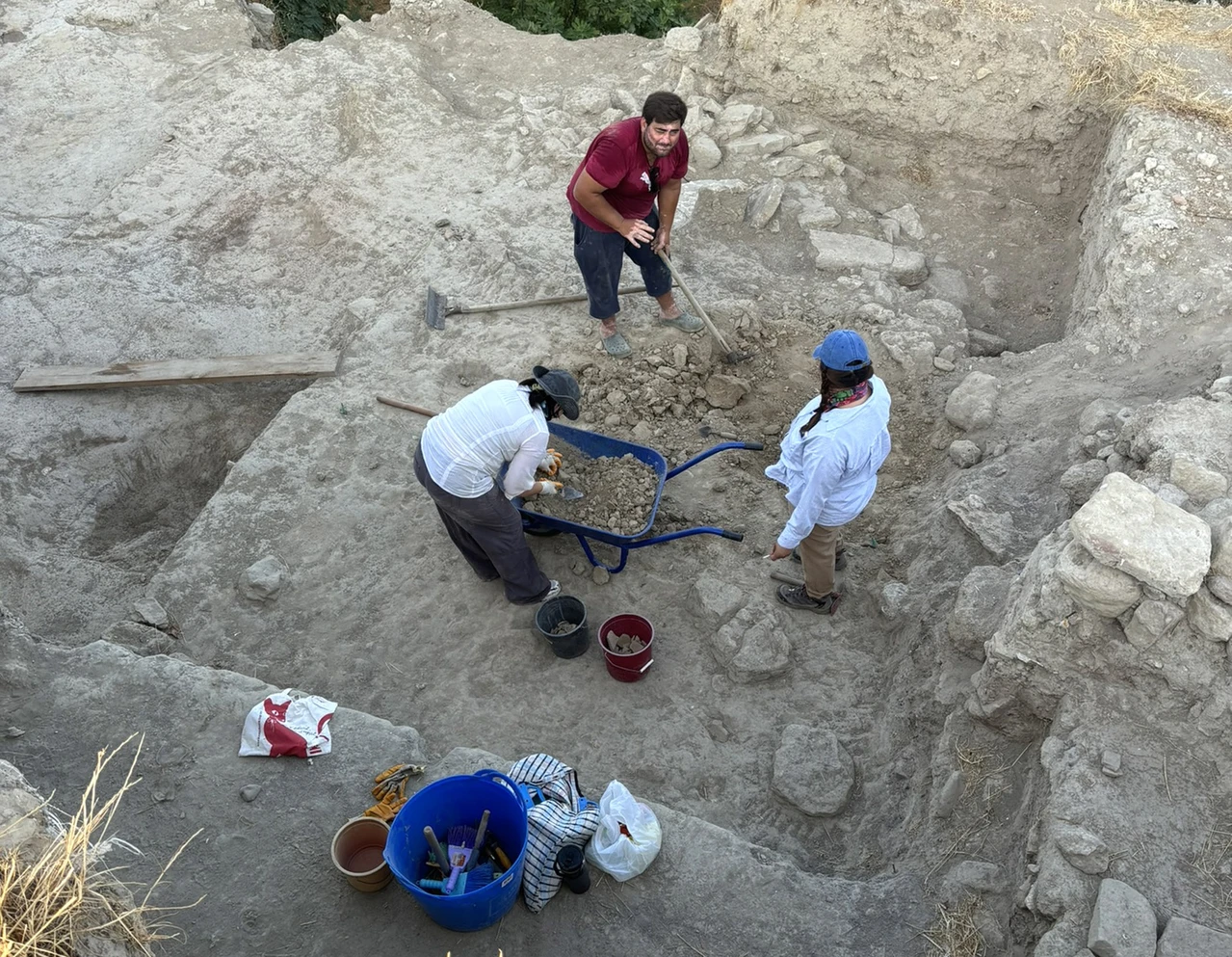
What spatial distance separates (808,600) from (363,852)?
8.82ft

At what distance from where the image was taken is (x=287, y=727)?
3707mm

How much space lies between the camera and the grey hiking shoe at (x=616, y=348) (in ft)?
21.0

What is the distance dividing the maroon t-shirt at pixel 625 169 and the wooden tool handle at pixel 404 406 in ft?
5.57

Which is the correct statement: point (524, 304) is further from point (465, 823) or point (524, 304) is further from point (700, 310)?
point (465, 823)

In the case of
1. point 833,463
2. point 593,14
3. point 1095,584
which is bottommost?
point 833,463

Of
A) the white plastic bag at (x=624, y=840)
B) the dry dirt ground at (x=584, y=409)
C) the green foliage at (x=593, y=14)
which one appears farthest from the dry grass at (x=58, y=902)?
the green foliage at (x=593, y=14)

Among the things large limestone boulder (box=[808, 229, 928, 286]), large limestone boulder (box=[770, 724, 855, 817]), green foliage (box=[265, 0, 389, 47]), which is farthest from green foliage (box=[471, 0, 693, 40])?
large limestone boulder (box=[770, 724, 855, 817])

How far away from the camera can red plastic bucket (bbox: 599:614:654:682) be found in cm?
451

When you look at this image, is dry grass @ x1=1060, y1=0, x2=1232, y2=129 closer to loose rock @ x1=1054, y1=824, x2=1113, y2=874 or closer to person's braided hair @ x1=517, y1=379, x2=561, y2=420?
person's braided hair @ x1=517, y1=379, x2=561, y2=420

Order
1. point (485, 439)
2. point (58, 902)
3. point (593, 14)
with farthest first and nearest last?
point (593, 14) → point (485, 439) → point (58, 902)

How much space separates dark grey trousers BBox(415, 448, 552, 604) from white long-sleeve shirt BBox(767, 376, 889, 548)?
1410 mm

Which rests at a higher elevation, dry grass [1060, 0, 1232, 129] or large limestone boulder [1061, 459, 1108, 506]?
dry grass [1060, 0, 1232, 129]

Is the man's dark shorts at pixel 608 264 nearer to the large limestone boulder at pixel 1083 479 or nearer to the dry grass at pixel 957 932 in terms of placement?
the large limestone boulder at pixel 1083 479

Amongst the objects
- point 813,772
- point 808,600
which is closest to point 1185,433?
point 808,600
